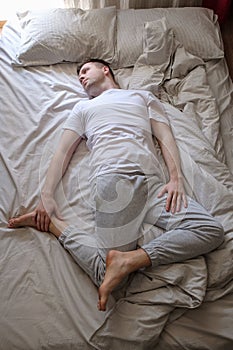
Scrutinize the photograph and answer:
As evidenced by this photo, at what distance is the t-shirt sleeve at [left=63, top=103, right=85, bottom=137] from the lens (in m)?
1.77

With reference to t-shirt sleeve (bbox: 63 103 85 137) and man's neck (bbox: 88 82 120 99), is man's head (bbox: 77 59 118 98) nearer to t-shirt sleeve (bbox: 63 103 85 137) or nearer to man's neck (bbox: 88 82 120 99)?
man's neck (bbox: 88 82 120 99)

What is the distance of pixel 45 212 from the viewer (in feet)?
5.07

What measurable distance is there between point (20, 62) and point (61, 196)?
891 millimetres

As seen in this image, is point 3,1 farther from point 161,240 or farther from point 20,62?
point 161,240

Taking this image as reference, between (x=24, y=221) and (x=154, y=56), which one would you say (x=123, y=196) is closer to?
(x=24, y=221)

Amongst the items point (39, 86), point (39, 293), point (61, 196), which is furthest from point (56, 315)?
point (39, 86)

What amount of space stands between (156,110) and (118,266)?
80 cm

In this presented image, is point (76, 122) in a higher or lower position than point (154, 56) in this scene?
lower

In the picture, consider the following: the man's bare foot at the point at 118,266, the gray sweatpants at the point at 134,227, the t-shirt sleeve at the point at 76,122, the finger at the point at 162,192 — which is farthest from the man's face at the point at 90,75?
the man's bare foot at the point at 118,266

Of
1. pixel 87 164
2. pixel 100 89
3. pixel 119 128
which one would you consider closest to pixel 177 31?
pixel 100 89

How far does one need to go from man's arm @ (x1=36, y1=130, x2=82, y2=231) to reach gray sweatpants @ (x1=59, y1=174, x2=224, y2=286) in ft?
0.35

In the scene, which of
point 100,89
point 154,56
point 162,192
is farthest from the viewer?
point 154,56

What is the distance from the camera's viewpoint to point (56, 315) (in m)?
1.33

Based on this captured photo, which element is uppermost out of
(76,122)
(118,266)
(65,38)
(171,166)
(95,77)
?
(65,38)
